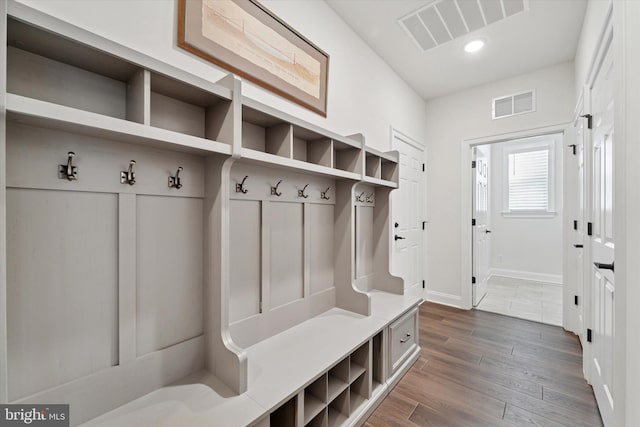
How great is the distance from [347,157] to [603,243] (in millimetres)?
1585

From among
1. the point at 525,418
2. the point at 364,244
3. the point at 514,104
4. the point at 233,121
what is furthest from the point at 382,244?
the point at 514,104

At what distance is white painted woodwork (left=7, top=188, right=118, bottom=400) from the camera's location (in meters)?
0.85

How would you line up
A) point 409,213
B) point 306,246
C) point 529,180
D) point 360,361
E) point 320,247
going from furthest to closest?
1. point 529,180
2. point 409,213
3. point 320,247
4. point 306,246
5. point 360,361

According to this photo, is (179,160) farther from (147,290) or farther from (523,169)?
(523,169)

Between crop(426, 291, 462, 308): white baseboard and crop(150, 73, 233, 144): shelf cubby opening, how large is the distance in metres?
3.44

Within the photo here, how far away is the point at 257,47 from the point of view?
1.56 meters

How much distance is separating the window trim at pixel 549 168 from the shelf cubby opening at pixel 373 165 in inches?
160

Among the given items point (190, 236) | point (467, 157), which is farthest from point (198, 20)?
point (467, 157)

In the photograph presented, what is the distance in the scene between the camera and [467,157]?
3.49 meters

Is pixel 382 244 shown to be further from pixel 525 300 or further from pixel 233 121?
pixel 525 300

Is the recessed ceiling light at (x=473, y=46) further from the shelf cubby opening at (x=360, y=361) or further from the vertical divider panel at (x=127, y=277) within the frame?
the vertical divider panel at (x=127, y=277)

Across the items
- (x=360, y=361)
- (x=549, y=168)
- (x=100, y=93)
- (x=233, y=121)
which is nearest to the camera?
(x=100, y=93)

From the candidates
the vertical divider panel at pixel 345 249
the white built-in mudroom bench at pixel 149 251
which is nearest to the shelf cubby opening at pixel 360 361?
the white built-in mudroom bench at pixel 149 251

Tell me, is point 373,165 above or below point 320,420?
above
